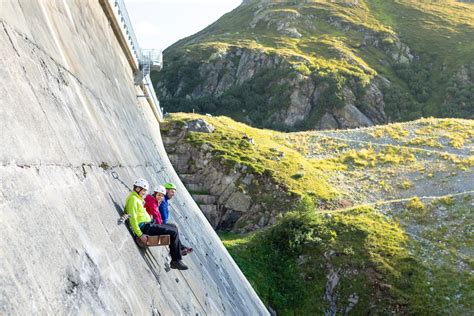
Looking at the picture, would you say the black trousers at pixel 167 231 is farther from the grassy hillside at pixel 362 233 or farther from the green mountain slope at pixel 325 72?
the green mountain slope at pixel 325 72

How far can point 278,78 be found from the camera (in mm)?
91188

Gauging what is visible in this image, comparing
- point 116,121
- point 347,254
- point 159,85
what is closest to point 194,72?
point 159,85

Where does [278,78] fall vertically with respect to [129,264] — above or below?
below

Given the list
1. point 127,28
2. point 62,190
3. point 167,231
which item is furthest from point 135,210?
point 127,28

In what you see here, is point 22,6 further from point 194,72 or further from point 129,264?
point 194,72

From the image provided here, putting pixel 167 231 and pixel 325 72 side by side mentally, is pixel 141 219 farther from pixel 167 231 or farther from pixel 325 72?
pixel 325 72

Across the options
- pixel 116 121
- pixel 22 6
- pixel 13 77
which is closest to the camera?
pixel 13 77

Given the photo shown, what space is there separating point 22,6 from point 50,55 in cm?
70

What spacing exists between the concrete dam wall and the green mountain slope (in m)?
75.4

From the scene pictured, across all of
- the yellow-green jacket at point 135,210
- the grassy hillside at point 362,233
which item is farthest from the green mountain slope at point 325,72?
the yellow-green jacket at point 135,210

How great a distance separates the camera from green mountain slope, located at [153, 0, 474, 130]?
86688mm

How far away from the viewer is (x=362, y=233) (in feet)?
94.0

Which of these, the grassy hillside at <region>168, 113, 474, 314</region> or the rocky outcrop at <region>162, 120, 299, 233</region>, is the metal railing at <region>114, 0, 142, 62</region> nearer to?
the grassy hillside at <region>168, 113, 474, 314</region>

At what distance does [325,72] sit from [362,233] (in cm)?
6551
